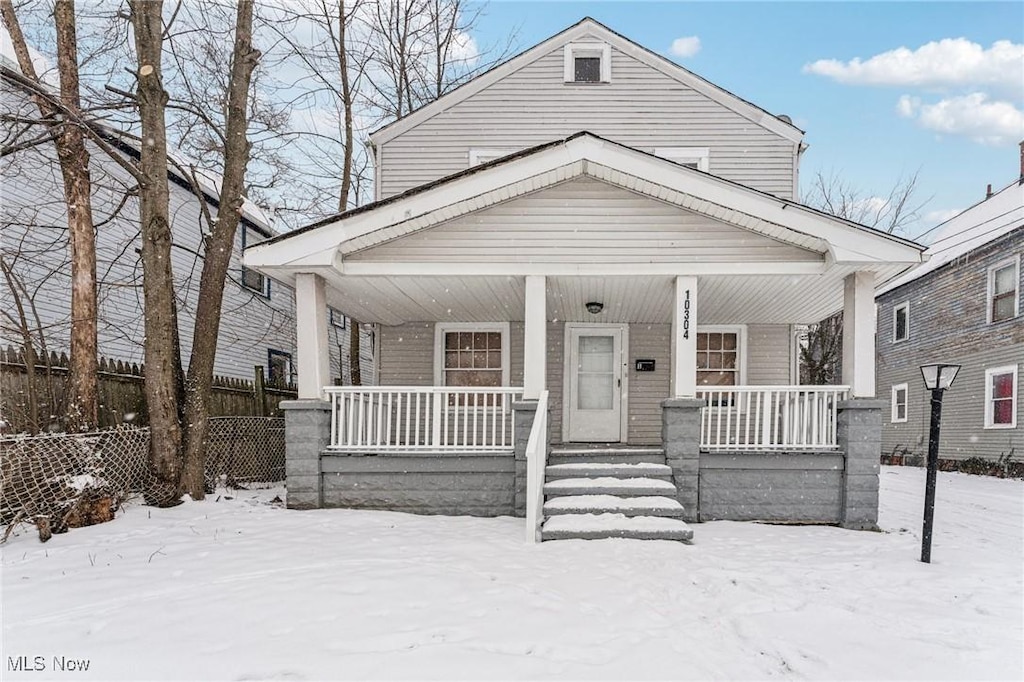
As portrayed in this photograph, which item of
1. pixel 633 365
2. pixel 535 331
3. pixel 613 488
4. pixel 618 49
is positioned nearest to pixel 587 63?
pixel 618 49

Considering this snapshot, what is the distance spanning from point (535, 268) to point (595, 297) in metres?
1.50

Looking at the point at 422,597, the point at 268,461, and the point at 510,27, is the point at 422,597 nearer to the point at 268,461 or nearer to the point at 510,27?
the point at 268,461

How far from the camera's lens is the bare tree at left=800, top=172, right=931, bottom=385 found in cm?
2195

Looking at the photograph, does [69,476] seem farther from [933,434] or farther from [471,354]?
[933,434]

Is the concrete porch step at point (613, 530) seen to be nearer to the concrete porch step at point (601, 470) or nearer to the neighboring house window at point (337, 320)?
the concrete porch step at point (601, 470)

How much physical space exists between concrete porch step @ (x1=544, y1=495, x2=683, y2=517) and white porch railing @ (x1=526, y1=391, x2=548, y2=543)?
0.19 m

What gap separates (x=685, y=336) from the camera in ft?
22.7

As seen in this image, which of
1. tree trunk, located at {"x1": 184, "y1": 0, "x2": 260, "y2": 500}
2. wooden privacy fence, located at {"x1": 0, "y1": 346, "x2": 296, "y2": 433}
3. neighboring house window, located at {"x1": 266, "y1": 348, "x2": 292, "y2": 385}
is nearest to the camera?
wooden privacy fence, located at {"x1": 0, "y1": 346, "x2": 296, "y2": 433}

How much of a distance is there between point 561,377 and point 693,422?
3156mm

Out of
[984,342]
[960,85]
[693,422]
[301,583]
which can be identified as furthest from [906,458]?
[960,85]

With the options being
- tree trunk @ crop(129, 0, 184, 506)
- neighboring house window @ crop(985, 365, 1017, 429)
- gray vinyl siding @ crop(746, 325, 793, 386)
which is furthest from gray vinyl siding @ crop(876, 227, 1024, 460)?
tree trunk @ crop(129, 0, 184, 506)

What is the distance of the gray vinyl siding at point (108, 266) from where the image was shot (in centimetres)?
839

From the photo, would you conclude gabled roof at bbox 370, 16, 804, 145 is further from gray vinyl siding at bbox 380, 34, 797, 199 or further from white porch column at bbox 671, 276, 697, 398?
white porch column at bbox 671, 276, 697, 398

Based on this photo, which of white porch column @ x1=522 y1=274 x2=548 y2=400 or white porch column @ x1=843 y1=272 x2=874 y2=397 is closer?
white porch column @ x1=843 y1=272 x2=874 y2=397
